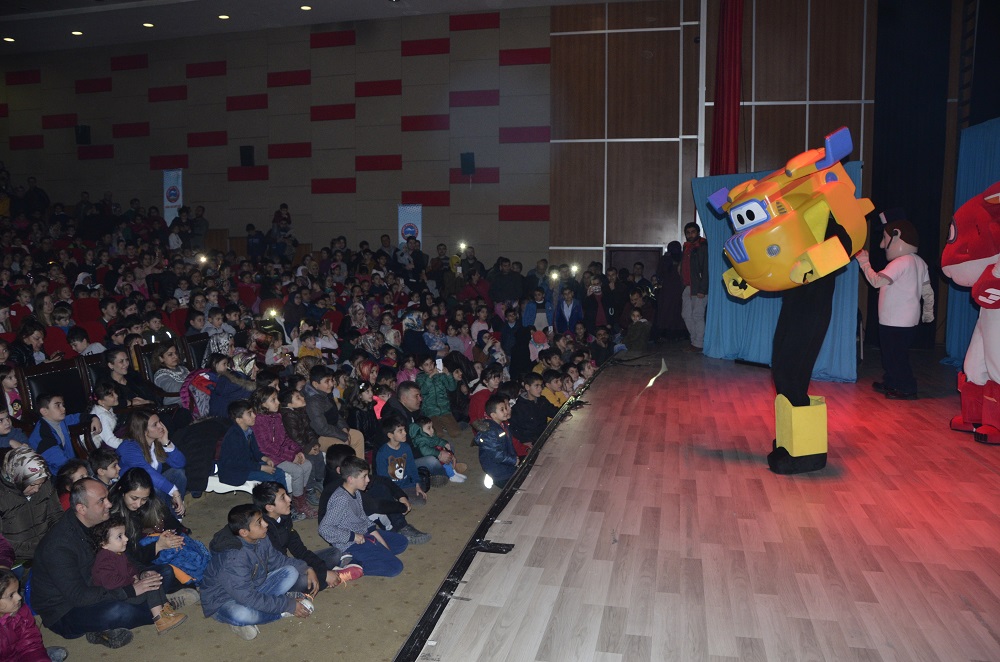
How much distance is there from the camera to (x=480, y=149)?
43.9ft

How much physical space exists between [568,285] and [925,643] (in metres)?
8.33

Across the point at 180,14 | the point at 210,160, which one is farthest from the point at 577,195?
the point at 180,14

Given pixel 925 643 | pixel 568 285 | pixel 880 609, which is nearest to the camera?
pixel 925 643

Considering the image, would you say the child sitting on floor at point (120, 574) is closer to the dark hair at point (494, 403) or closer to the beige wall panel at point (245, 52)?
the dark hair at point (494, 403)

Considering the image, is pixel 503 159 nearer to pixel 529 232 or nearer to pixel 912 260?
pixel 529 232

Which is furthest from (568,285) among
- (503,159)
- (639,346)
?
(503,159)

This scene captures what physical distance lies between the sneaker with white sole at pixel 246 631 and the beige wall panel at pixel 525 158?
34.5 ft

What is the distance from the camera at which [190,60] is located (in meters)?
14.7

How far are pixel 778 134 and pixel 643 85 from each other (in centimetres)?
224

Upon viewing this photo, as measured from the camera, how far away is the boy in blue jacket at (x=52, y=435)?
4586 mm

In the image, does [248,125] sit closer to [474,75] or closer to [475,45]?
[474,75]

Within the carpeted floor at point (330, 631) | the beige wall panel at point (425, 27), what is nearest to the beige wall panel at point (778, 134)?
the beige wall panel at point (425, 27)

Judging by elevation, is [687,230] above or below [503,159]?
below

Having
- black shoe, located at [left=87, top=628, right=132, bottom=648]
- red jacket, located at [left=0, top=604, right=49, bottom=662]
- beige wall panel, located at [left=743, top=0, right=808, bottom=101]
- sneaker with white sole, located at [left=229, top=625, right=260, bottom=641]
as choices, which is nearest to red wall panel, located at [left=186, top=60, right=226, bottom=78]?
beige wall panel, located at [left=743, top=0, right=808, bottom=101]
